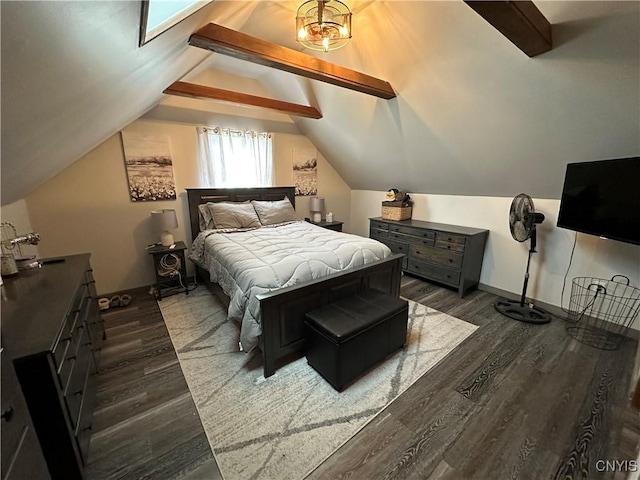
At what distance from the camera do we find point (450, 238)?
10.7ft

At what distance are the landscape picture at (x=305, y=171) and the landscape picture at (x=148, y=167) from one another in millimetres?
1933

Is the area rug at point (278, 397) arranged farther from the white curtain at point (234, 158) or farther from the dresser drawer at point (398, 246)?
the white curtain at point (234, 158)

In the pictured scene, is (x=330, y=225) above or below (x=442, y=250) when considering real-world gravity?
above

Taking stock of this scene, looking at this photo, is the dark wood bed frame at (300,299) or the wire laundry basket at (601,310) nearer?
the dark wood bed frame at (300,299)

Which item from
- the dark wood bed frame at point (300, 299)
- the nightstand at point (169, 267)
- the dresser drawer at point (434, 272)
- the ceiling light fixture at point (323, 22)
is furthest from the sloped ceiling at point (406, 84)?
the dark wood bed frame at point (300, 299)

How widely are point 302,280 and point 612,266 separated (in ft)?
9.64

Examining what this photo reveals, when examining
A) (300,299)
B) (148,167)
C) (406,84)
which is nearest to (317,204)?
(406,84)

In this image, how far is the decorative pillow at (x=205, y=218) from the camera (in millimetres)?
3523

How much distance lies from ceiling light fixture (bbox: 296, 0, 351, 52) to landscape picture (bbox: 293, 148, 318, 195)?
2.59 metres

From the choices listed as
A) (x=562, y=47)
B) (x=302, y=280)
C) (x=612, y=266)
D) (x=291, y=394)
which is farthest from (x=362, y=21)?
(x=612, y=266)

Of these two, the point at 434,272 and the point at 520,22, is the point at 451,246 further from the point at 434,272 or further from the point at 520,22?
the point at 520,22

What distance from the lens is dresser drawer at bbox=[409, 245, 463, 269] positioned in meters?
3.23

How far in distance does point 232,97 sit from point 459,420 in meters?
3.74

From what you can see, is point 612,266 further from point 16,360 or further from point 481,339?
point 16,360
